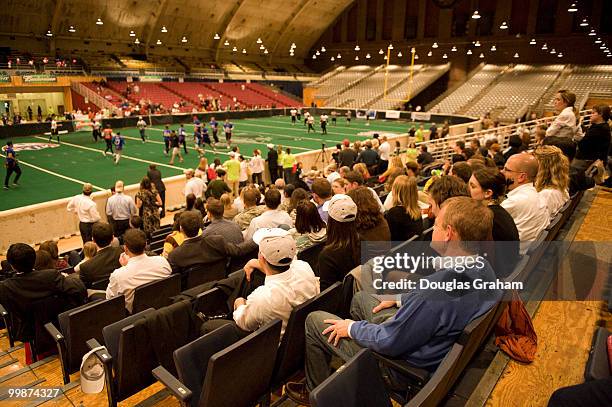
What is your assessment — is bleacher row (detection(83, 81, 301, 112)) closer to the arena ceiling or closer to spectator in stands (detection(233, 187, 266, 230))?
the arena ceiling

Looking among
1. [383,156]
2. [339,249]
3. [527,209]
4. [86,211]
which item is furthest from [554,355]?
[383,156]

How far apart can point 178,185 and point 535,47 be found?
41.8 metres

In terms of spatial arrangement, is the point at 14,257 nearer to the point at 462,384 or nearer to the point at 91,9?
the point at 462,384

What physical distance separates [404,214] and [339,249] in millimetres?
1575

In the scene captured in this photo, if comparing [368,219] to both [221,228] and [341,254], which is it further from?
[221,228]

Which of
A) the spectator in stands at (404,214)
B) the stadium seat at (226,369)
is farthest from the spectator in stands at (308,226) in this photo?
the stadium seat at (226,369)

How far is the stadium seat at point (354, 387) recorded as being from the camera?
6.52ft

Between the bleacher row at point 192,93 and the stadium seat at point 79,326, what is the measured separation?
34388mm

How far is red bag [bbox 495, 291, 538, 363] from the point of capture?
124 inches

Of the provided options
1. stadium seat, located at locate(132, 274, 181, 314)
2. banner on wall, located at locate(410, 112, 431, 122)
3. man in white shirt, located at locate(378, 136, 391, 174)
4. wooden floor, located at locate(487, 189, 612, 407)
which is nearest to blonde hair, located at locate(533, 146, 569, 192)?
wooden floor, located at locate(487, 189, 612, 407)

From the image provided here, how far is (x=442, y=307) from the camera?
2.28 meters

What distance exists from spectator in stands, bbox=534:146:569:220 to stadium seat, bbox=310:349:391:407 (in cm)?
378

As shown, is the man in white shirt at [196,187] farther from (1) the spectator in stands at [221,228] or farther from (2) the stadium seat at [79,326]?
(2) the stadium seat at [79,326]

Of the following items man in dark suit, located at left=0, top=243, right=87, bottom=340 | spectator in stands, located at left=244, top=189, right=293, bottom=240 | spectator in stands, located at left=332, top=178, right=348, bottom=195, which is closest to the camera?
man in dark suit, located at left=0, top=243, right=87, bottom=340
